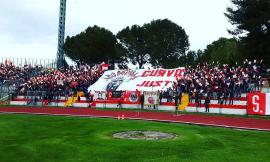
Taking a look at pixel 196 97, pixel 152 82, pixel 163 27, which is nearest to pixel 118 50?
pixel 163 27

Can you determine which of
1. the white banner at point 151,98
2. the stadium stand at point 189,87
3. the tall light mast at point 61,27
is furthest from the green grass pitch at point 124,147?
the tall light mast at point 61,27

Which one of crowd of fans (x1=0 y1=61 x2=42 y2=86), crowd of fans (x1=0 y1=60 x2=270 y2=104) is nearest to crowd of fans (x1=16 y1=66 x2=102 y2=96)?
crowd of fans (x1=0 y1=60 x2=270 y2=104)

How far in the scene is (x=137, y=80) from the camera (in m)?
52.8

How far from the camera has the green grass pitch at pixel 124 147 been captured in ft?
50.6

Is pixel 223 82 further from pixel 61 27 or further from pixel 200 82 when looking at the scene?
pixel 61 27

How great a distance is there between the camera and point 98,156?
15664mm

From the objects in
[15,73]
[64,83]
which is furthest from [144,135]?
[15,73]

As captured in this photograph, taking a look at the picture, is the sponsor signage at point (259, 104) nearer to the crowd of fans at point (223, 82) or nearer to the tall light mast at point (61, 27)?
the crowd of fans at point (223, 82)

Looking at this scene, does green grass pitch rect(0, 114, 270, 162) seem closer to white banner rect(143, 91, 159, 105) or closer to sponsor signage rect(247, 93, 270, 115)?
sponsor signage rect(247, 93, 270, 115)

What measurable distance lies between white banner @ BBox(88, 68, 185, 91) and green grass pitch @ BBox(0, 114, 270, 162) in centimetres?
2508

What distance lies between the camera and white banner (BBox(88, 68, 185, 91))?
160 feet

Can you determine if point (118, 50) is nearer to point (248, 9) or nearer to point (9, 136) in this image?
point (248, 9)

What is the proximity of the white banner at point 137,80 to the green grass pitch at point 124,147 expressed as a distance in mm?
25076

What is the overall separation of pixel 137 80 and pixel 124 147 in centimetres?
3536
